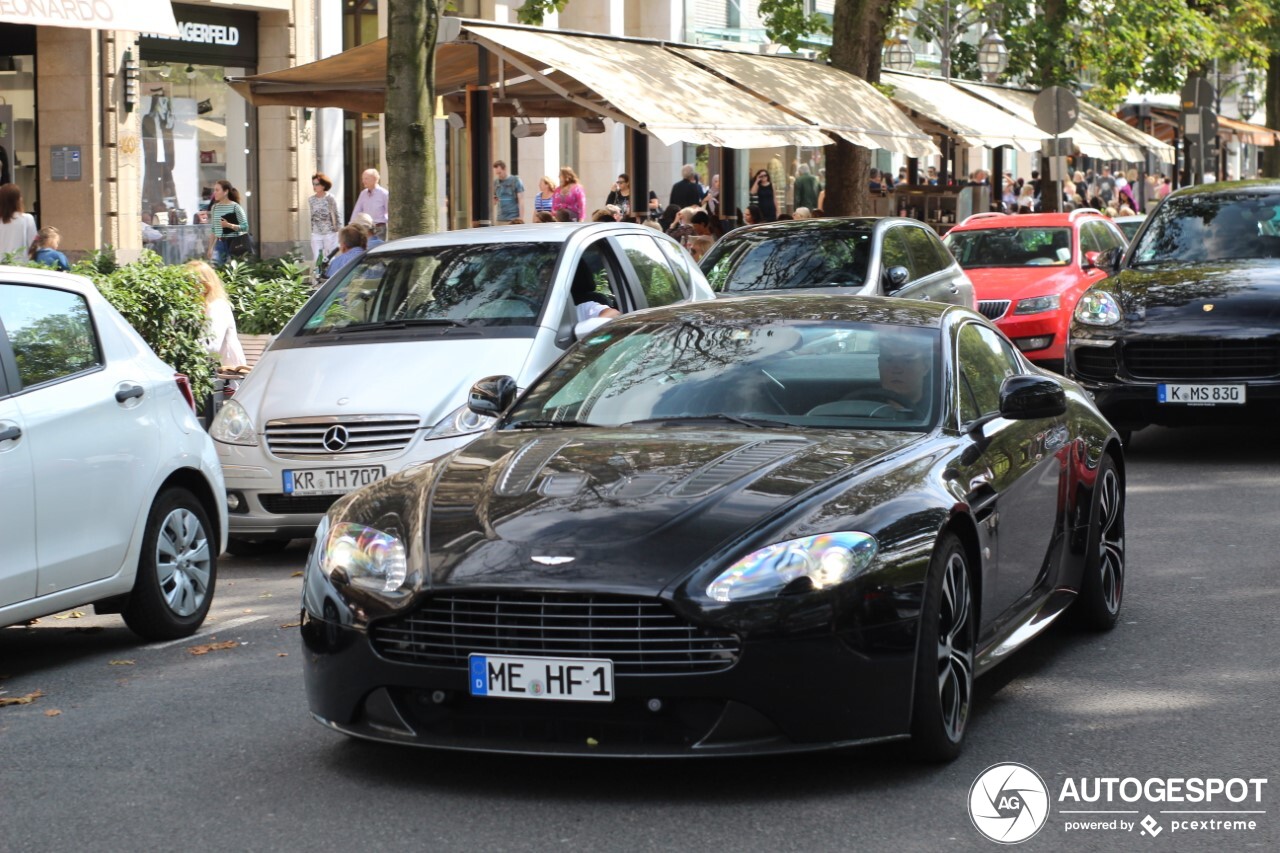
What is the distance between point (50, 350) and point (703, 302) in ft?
8.05

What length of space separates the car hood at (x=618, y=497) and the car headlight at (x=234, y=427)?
3.96m

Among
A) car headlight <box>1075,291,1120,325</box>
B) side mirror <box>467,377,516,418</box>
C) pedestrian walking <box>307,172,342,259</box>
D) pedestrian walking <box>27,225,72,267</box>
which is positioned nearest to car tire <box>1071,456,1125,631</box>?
side mirror <box>467,377,516,418</box>

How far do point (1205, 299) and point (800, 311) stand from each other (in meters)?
7.02

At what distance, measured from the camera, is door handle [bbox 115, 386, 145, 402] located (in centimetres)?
802

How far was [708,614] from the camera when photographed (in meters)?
5.32

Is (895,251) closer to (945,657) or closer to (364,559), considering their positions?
(945,657)

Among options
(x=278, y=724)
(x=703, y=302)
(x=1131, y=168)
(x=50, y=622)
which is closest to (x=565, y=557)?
(x=278, y=724)

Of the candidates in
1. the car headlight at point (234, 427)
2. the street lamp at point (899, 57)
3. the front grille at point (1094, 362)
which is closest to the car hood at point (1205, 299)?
the front grille at point (1094, 362)

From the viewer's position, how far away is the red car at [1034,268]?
18844 mm

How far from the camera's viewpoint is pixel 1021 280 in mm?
19516

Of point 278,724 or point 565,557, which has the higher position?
point 565,557

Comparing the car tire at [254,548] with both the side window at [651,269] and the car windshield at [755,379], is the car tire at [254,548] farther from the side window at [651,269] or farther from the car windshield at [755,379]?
the car windshield at [755,379]

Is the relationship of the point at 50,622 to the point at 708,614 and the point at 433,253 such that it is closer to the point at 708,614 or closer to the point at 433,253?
the point at 433,253

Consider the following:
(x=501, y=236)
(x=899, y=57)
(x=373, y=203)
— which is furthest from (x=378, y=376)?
(x=899, y=57)
